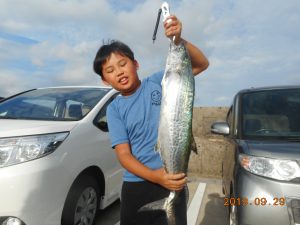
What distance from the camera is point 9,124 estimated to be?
3275 mm

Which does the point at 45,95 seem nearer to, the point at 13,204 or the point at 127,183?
the point at 13,204

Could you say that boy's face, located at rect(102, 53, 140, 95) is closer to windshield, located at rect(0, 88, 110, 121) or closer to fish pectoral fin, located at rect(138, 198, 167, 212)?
fish pectoral fin, located at rect(138, 198, 167, 212)

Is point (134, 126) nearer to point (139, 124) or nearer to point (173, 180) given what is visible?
point (139, 124)

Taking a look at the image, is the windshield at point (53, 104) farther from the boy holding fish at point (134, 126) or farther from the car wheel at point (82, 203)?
the boy holding fish at point (134, 126)

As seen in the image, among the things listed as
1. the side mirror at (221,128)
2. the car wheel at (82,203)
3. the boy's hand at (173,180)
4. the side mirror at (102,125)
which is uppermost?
the side mirror at (102,125)

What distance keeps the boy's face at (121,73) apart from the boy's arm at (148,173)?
0.38 meters

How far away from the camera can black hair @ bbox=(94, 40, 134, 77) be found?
224cm

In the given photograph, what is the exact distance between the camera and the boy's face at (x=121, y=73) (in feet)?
7.13

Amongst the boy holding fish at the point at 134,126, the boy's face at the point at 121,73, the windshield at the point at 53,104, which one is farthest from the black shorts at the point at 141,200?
the windshield at the point at 53,104

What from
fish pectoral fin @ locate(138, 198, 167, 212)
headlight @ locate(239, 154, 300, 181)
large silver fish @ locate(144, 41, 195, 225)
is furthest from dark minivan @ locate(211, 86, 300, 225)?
large silver fish @ locate(144, 41, 195, 225)

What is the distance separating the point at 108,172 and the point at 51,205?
109 centimetres

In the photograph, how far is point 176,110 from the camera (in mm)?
1743

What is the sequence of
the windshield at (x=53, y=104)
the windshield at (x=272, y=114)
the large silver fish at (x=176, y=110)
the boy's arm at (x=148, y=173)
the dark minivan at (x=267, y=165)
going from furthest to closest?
the windshield at (x=53, y=104)
the windshield at (x=272, y=114)
the dark minivan at (x=267, y=165)
the boy's arm at (x=148, y=173)
the large silver fish at (x=176, y=110)

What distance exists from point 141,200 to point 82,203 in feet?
5.28
